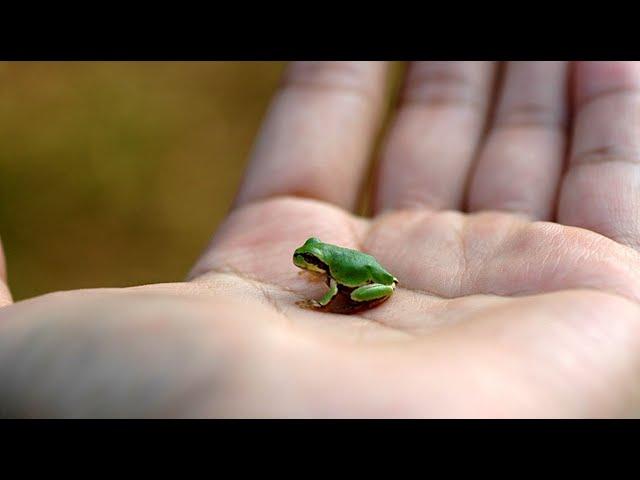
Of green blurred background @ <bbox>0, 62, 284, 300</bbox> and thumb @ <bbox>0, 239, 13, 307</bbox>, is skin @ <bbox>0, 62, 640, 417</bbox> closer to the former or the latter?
thumb @ <bbox>0, 239, 13, 307</bbox>

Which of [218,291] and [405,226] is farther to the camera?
[405,226]

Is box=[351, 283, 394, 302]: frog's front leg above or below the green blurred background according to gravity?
below

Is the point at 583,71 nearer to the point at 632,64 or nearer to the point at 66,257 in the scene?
the point at 632,64

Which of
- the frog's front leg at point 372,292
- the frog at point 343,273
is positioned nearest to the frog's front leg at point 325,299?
the frog at point 343,273

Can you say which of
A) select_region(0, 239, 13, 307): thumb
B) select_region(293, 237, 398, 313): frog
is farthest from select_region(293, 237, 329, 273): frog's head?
select_region(0, 239, 13, 307): thumb

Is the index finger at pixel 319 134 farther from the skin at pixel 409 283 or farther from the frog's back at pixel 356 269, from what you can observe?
the frog's back at pixel 356 269
